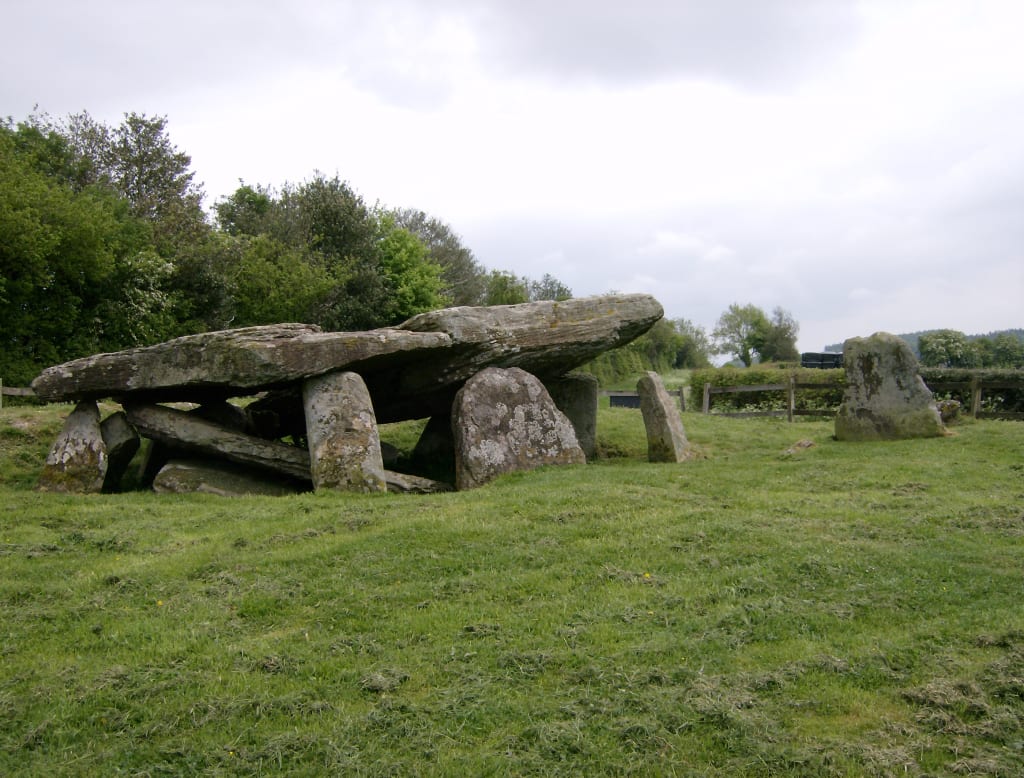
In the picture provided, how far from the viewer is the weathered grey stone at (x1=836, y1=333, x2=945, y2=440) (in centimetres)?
1686

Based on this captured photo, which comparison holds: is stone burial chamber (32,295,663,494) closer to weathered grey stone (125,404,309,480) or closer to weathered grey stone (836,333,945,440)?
weathered grey stone (125,404,309,480)

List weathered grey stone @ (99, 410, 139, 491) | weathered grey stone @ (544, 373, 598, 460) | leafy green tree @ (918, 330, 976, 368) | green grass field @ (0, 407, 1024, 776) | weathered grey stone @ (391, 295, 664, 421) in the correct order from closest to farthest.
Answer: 1. green grass field @ (0, 407, 1024, 776)
2. weathered grey stone @ (99, 410, 139, 491)
3. weathered grey stone @ (391, 295, 664, 421)
4. weathered grey stone @ (544, 373, 598, 460)
5. leafy green tree @ (918, 330, 976, 368)

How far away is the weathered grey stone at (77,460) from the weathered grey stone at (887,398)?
45.6 feet

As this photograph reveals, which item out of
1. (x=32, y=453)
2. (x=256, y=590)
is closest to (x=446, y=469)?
(x=32, y=453)

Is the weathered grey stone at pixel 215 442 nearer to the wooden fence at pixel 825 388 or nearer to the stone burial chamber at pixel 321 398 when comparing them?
the stone burial chamber at pixel 321 398

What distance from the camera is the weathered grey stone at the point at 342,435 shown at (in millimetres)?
13008

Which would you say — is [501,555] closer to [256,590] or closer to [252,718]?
[256,590]

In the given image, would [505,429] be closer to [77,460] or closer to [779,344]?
[77,460]

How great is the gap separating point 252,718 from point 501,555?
3.64m

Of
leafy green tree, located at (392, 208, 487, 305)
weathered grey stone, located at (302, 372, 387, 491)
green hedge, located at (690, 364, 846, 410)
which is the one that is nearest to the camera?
weathered grey stone, located at (302, 372, 387, 491)

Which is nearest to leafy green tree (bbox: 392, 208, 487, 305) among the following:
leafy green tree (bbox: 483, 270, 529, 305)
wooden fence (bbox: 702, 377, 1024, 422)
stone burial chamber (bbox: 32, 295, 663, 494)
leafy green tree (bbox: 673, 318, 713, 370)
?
leafy green tree (bbox: 483, 270, 529, 305)

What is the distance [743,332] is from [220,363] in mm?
68926

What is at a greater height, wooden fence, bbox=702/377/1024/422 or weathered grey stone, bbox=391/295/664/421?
weathered grey stone, bbox=391/295/664/421

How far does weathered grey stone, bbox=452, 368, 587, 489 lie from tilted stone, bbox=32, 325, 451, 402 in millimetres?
1681
